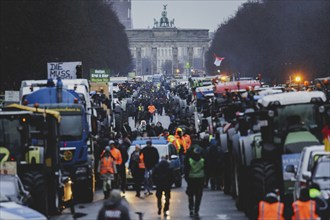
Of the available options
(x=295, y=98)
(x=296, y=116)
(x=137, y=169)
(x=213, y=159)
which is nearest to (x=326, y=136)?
(x=296, y=116)

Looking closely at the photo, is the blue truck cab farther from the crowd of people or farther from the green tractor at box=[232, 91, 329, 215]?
the green tractor at box=[232, 91, 329, 215]

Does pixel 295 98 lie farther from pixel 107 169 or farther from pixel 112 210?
pixel 112 210

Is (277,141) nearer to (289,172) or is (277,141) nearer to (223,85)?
(289,172)

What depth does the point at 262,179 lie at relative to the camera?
25.3 m

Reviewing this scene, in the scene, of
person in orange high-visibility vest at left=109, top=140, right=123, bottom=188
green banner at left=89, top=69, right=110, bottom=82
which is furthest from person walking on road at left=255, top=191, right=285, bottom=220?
green banner at left=89, top=69, right=110, bottom=82

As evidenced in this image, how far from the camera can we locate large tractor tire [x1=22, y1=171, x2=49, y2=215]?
28375 millimetres

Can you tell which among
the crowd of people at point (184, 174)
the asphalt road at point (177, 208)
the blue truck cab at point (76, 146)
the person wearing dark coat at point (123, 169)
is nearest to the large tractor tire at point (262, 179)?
the crowd of people at point (184, 174)

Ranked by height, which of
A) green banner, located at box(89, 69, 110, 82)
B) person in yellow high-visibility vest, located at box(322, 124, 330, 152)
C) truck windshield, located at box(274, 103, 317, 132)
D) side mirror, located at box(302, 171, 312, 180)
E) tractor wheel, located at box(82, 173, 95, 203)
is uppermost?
green banner, located at box(89, 69, 110, 82)

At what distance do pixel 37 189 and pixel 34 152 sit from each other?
152 cm

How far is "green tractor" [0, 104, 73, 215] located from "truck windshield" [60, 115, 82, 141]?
4382 millimetres

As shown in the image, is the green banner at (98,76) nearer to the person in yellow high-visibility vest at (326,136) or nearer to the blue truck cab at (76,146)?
the blue truck cab at (76,146)

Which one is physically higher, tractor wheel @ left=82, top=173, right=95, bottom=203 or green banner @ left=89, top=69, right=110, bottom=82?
green banner @ left=89, top=69, right=110, bottom=82

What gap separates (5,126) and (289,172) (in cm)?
802

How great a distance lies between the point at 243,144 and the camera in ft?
94.5
